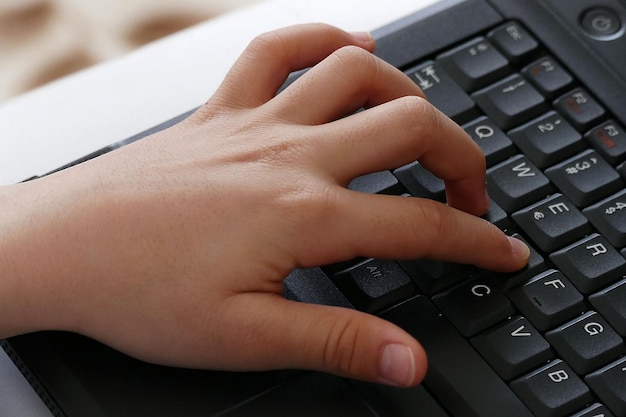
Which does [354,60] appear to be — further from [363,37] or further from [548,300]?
[548,300]

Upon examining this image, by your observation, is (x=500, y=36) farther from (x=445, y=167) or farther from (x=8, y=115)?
(x=8, y=115)

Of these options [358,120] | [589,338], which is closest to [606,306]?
[589,338]

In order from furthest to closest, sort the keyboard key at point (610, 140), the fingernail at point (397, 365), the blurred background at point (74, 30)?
the blurred background at point (74, 30) → the keyboard key at point (610, 140) → the fingernail at point (397, 365)

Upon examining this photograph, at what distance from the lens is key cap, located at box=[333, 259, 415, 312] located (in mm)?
509

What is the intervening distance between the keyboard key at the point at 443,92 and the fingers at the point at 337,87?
0.03 m

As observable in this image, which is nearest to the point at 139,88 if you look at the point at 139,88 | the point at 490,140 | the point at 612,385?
the point at 139,88

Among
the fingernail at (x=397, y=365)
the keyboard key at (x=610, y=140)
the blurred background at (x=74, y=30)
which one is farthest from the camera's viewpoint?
the blurred background at (x=74, y=30)

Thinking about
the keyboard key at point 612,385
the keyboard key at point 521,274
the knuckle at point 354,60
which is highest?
the knuckle at point 354,60

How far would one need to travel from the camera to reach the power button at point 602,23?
1.99 feet

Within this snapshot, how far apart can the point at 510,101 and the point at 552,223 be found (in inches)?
3.3

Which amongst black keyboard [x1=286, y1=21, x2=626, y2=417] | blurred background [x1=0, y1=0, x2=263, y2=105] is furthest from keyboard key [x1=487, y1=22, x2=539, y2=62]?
blurred background [x1=0, y1=0, x2=263, y2=105]

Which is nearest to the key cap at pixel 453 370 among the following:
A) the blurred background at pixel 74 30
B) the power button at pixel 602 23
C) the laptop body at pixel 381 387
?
the laptop body at pixel 381 387

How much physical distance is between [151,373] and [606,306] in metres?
0.22

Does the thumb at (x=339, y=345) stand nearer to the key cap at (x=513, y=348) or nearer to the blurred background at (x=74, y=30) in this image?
the key cap at (x=513, y=348)
